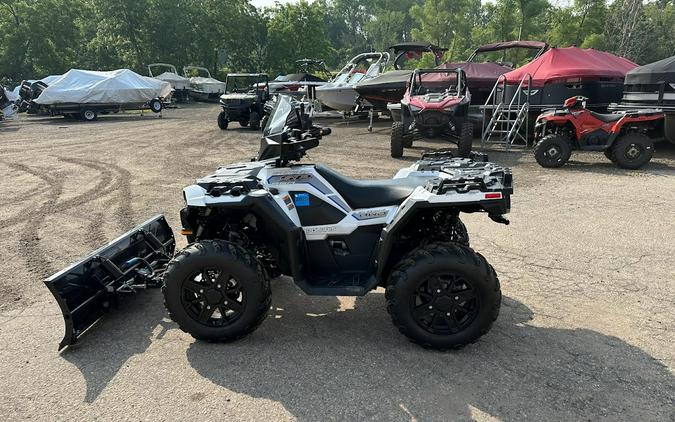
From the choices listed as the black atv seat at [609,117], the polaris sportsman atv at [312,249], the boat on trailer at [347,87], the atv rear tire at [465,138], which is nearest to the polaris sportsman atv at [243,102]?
the boat on trailer at [347,87]

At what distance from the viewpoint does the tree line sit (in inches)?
1277

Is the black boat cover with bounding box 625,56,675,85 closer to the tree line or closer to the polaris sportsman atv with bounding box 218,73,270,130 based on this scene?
the polaris sportsman atv with bounding box 218,73,270,130

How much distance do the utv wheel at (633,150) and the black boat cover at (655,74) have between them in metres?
1.73

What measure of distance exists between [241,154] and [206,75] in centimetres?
3143

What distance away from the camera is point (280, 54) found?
46781mm

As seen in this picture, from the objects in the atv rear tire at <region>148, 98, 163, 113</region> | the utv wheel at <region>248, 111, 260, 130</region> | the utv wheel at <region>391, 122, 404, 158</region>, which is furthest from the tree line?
the utv wheel at <region>391, 122, 404, 158</region>

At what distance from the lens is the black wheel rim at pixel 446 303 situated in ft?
10.7

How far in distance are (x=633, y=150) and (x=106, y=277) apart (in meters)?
9.65

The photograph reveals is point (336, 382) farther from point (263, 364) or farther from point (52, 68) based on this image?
point (52, 68)

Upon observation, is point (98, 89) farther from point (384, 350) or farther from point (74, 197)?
point (384, 350)

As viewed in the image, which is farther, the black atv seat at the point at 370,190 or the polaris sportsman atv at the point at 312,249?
the black atv seat at the point at 370,190

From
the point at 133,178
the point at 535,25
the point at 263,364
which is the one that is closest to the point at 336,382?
the point at 263,364

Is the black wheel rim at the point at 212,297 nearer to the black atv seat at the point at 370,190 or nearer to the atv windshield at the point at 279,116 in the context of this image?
the black atv seat at the point at 370,190

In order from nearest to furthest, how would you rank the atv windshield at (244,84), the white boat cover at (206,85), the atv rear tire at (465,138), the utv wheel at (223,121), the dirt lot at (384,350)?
the dirt lot at (384,350), the atv rear tire at (465,138), the utv wheel at (223,121), the atv windshield at (244,84), the white boat cover at (206,85)
